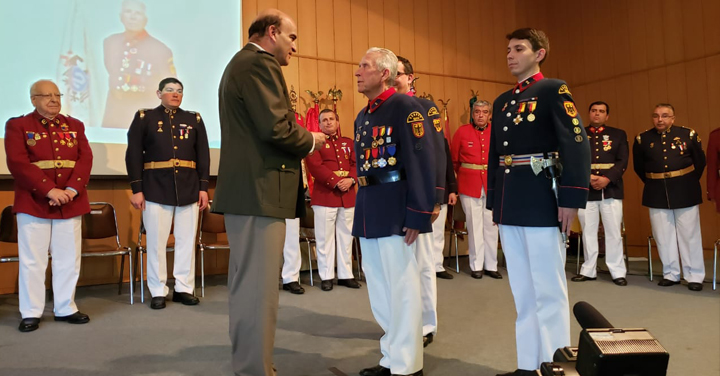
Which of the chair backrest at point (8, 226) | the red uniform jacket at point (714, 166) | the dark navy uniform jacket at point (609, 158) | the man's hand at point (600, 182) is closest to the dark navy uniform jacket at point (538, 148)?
the man's hand at point (600, 182)

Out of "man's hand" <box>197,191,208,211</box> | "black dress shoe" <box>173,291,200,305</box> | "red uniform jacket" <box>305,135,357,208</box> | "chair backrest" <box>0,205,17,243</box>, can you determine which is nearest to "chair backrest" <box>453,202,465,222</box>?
"red uniform jacket" <box>305,135,357,208</box>

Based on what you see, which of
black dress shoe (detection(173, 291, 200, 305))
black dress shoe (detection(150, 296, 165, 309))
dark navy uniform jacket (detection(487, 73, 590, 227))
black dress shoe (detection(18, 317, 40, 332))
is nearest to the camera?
dark navy uniform jacket (detection(487, 73, 590, 227))

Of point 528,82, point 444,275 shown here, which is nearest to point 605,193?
point 444,275

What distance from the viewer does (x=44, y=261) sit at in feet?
11.2

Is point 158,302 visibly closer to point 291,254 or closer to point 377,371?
point 291,254

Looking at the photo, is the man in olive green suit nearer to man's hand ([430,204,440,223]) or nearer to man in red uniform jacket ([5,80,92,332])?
man's hand ([430,204,440,223])

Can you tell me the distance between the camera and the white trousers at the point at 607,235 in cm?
469

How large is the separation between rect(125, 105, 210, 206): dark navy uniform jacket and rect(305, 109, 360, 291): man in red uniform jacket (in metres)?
1.04

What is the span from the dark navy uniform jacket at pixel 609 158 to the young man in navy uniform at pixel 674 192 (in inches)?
7.7

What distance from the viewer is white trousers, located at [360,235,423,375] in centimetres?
212

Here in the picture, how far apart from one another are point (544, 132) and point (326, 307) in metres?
2.23

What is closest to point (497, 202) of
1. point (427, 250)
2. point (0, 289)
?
point (427, 250)

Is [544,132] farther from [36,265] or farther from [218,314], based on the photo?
[36,265]

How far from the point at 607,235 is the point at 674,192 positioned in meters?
0.67
